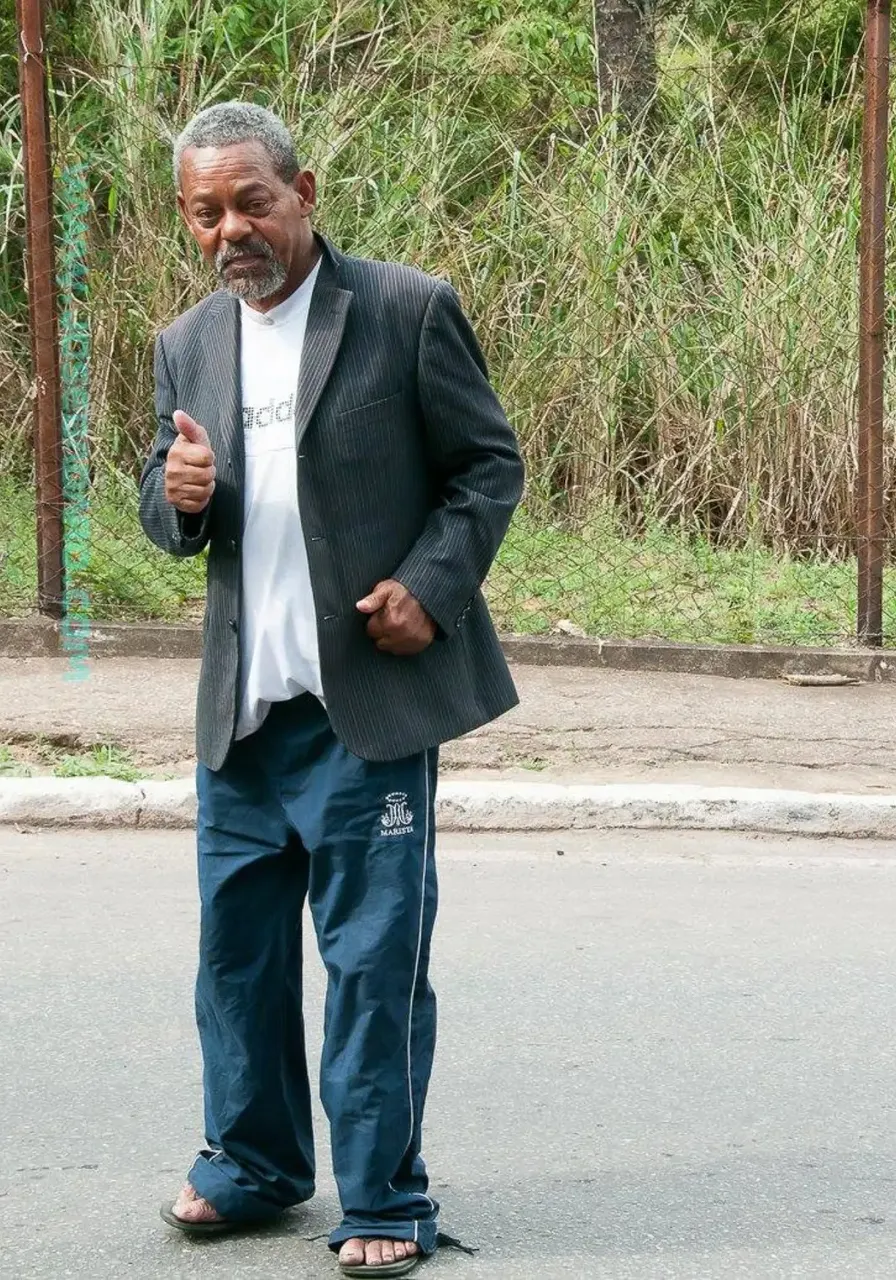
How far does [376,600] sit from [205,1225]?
3.99 feet

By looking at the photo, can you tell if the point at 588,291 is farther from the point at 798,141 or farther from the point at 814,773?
the point at 814,773

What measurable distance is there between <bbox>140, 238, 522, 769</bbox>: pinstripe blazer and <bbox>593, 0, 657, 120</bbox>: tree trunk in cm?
880

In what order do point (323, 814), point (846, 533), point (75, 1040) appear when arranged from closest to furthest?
point (323, 814), point (75, 1040), point (846, 533)

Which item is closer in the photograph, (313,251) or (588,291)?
(313,251)

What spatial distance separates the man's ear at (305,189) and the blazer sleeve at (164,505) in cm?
42

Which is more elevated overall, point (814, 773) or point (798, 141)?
point (798, 141)

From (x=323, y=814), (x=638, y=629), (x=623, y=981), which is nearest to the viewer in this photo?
(x=323, y=814)

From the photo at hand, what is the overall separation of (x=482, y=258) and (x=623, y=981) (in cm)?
561

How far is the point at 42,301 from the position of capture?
7863 mm

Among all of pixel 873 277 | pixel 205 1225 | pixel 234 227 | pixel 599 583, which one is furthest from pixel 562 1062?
pixel 599 583

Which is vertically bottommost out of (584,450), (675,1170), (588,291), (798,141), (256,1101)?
(675,1170)

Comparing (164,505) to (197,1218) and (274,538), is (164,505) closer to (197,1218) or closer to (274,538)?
(274,538)

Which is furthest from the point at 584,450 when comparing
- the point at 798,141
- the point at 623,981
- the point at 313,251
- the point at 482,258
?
the point at 313,251

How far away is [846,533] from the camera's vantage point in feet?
30.8
